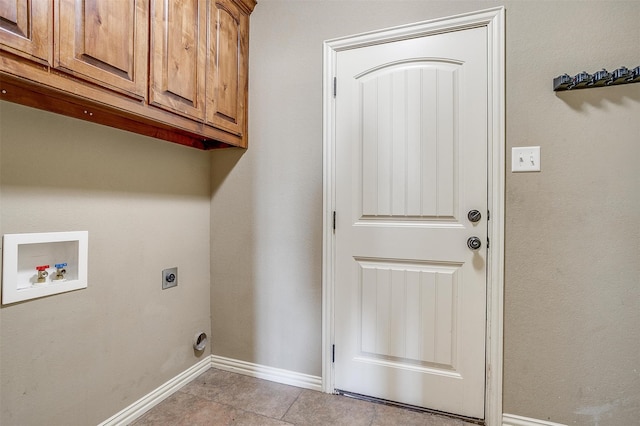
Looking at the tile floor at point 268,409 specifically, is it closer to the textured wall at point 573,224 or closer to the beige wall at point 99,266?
the beige wall at point 99,266

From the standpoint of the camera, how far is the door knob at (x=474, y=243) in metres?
1.40

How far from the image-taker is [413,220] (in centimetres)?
151

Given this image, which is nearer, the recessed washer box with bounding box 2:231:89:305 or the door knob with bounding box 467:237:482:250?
the recessed washer box with bounding box 2:231:89:305

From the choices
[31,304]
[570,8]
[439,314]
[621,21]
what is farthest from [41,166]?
[621,21]

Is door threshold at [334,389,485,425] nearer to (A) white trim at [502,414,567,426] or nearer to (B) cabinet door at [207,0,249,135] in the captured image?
(A) white trim at [502,414,567,426]

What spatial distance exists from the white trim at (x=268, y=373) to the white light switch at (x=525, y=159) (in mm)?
1539

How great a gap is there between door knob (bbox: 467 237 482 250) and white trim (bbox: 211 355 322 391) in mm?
1125

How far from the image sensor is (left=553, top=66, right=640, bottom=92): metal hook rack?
1.17 meters

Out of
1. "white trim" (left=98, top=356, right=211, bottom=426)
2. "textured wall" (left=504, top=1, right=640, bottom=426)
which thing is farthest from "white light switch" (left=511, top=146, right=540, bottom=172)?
"white trim" (left=98, top=356, right=211, bottom=426)

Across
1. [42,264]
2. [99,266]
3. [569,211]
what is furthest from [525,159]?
[42,264]

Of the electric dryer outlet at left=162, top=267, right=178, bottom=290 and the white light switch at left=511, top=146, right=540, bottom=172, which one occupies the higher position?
the white light switch at left=511, top=146, right=540, bottom=172

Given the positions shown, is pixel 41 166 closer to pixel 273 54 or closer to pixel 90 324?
pixel 90 324

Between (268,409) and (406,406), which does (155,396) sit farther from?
(406,406)

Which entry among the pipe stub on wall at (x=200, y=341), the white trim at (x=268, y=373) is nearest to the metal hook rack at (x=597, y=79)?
the white trim at (x=268, y=373)
